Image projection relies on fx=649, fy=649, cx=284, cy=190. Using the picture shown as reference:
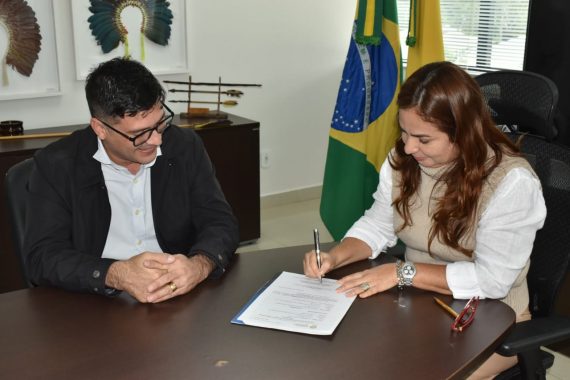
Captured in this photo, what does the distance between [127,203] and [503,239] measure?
45.8 inches

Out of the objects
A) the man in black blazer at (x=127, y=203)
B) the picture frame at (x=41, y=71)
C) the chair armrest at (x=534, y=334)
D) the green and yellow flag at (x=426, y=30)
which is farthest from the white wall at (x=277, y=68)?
the chair armrest at (x=534, y=334)

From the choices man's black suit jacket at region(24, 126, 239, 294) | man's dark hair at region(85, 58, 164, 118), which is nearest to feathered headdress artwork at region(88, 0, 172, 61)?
man's black suit jacket at region(24, 126, 239, 294)

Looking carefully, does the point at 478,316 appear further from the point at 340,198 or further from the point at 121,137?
the point at 340,198

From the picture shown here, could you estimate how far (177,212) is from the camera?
212 cm

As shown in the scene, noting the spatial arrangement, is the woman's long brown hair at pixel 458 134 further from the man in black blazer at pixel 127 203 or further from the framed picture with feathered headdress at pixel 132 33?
the framed picture with feathered headdress at pixel 132 33

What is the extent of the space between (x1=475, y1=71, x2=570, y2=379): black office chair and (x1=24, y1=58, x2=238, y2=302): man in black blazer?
0.90 m

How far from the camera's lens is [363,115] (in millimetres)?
3877

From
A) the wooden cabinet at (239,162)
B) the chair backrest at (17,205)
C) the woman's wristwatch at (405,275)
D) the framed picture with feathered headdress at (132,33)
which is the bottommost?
the wooden cabinet at (239,162)

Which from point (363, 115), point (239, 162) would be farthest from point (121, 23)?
point (363, 115)

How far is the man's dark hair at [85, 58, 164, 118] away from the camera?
74.9 inches

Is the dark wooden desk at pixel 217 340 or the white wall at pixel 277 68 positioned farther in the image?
the white wall at pixel 277 68

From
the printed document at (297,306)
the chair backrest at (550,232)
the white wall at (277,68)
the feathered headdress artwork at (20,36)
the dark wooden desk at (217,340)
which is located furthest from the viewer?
the white wall at (277,68)

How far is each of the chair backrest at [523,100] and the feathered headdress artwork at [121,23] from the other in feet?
7.97

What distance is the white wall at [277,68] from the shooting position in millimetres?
4168
